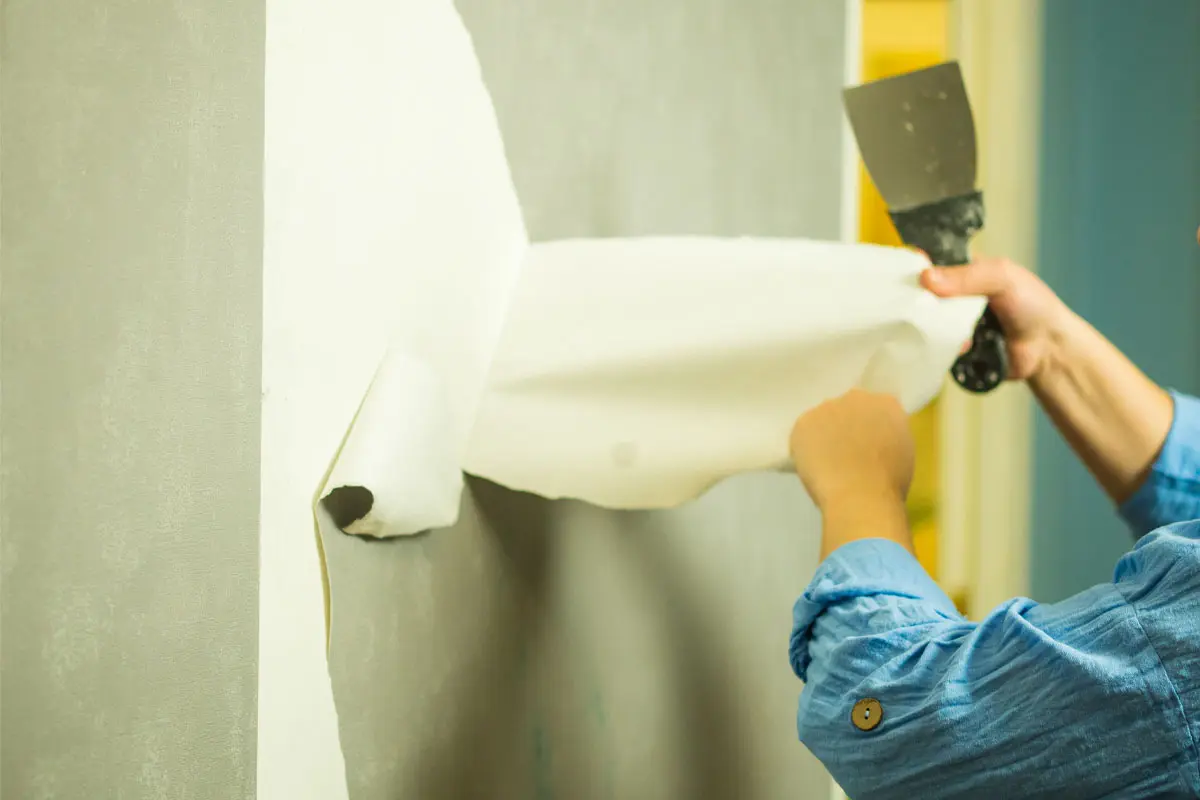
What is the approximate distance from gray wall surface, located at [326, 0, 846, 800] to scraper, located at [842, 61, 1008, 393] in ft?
0.55

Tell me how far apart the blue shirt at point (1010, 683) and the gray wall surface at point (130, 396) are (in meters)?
0.27

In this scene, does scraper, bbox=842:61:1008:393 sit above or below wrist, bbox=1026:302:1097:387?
above

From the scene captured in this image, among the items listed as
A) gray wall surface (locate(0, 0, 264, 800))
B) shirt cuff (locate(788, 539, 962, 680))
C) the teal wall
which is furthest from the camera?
the teal wall

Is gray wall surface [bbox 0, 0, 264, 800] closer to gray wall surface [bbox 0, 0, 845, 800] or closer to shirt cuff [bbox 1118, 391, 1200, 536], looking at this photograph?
Result: gray wall surface [bbox 0, 0, 845, 800]

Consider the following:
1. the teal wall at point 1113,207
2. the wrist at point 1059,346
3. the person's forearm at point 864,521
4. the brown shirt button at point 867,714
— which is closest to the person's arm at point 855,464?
the person's forearm at point 864,521

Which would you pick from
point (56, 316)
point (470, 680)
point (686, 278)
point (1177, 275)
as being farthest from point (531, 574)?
point (1177, 275)

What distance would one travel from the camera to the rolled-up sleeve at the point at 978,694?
0.38 metres

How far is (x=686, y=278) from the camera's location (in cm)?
Answer: 56

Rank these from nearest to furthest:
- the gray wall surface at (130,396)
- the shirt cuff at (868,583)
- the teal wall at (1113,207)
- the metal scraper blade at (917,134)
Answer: the gray wall surface at (130,396), the shirt cuff at (868,583), the metal scraper blade at (917,134), the teal wall at (1113,207)

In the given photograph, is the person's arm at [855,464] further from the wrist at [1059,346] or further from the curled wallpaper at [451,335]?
the wrist at [1059,346]

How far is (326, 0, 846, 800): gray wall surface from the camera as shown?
20.4 inches

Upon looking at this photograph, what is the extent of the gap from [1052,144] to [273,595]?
1.41 meters

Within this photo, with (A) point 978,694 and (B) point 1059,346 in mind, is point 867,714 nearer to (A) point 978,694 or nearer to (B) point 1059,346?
(A) point 978,694

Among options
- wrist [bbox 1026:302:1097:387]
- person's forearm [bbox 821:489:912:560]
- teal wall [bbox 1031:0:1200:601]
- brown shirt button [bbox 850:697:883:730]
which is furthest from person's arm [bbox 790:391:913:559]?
teal wall [bbox 1031:0:1200:601]
